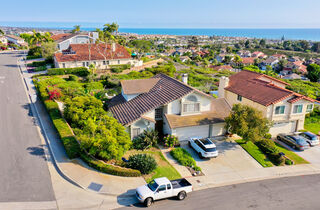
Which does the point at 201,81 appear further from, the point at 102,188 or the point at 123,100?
the point at 102,188

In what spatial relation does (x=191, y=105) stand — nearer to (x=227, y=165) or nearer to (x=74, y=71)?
(x=227, y=165)

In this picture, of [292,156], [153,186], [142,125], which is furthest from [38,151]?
[292,156]

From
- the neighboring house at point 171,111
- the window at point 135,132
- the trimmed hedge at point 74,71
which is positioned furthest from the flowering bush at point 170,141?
the trimmed hedge at point 74,71

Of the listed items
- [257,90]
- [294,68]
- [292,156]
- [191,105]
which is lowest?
[294,68]

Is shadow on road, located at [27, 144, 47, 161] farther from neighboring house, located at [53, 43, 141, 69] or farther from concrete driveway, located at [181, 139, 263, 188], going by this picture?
neighboring house, located at [53, 43, 141, 69]

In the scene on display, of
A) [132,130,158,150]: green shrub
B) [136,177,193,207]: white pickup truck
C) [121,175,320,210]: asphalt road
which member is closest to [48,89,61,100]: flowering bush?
[132,130,158,150]: green shrub

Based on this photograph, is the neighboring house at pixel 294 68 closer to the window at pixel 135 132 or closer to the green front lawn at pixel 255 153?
the green front lawn at pixel 255 153
